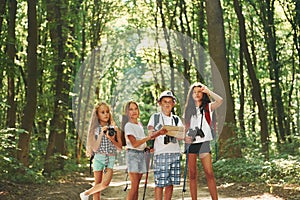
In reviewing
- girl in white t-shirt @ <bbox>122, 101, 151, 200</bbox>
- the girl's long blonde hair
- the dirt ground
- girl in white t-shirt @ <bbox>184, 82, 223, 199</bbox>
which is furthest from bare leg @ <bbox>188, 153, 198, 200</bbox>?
the dirt ground

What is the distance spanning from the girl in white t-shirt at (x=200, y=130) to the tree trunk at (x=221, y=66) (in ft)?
22.0

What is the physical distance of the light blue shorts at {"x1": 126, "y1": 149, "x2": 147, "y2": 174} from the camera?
8.23 meters

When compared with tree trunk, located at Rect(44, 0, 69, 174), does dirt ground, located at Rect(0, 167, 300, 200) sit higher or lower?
lower

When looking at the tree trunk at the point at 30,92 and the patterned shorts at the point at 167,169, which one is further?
the tree trunk at the point at 30,92

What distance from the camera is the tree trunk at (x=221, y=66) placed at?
1507 cm

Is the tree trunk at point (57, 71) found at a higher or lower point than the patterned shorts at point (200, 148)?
higher

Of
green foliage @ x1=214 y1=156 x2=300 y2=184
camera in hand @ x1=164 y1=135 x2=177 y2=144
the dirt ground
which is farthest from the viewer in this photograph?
green foliage @ x1=214 y1=156 x2=300 y2=184

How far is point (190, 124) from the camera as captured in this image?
836 cm

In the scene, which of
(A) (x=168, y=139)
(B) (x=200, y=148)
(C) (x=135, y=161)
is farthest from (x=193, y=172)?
(C) (x=135, y=161)

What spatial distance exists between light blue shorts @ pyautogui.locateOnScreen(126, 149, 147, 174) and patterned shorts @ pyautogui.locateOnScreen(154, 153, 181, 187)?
1.25 ft

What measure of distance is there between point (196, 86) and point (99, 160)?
212 centimetres

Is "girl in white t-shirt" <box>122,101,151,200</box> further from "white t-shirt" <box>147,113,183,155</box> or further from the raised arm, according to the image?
the raised arm

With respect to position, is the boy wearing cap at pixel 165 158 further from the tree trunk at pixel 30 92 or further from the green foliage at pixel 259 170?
the tree trunk at pixel 30 92

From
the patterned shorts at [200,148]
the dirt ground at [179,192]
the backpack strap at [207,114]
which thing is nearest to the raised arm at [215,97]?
the backpack strap at [207,114]
